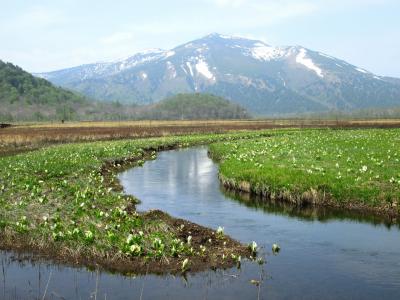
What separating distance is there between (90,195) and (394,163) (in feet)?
60.0

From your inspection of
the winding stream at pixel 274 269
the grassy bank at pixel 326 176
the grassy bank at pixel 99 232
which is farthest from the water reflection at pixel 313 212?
the grassy bank at pixel 99 232

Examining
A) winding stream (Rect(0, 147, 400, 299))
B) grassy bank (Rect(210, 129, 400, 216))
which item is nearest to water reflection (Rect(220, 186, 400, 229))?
winding stream (Rect(0, 147, 400, 299))

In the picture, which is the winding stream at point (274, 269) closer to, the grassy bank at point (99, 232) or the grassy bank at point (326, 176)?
the grassy bank at point (99, 232)

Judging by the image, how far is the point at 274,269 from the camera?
51.4 ft

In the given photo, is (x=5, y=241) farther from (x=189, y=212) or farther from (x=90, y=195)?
(x=189, y=212)

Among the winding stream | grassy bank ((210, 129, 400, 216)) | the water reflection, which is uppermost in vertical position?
grassy bank ((210, 129, 400, 216))

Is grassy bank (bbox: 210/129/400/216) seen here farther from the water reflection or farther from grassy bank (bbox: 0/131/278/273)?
grassy bank (bbox: 0/131/278/273)

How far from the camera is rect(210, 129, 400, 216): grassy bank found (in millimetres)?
24000

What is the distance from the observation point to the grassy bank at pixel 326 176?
24000 millimetres

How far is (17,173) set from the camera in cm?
3134

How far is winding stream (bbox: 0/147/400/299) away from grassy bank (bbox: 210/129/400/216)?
125 cm

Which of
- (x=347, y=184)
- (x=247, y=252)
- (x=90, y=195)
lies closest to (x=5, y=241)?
(x=90, y=195)

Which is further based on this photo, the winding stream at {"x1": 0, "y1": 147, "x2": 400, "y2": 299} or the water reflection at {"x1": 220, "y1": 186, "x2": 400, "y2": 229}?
the water reflection at {"x1": 220, "y1": 186, "x2": 400, "y2": 229}

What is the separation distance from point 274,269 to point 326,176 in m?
12.2
